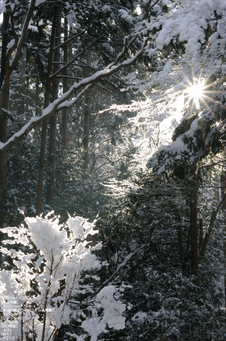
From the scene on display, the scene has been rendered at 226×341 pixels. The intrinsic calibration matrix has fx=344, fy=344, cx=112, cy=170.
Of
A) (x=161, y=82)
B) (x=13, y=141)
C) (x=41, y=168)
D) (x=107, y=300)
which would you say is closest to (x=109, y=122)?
(x=41, y=168)

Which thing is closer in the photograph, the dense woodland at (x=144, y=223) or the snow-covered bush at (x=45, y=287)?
the snow-covered bush at (x=45, y=287)

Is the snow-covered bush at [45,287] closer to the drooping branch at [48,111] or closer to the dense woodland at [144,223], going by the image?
the dense woodland at [144,223]

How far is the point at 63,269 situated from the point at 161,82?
14.4 ft

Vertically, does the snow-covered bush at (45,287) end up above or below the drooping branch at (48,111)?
below

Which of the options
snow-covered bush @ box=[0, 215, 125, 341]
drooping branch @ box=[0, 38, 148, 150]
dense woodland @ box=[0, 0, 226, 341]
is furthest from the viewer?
drooping branch @ box=[0, 38, 148, 150]

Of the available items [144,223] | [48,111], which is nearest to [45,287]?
[144,223]

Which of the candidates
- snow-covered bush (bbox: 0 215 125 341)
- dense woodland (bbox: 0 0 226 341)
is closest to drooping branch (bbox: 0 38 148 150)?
dense woodland (bbox: 0 0 226 341)

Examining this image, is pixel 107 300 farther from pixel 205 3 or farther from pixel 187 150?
pixel 205 3

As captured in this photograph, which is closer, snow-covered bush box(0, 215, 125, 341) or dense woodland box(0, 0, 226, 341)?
snow-covered bush box(0, 215, 125, 341)

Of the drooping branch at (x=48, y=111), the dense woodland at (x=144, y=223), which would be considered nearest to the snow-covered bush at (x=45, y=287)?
the dense woodland at (x=144, y=223)

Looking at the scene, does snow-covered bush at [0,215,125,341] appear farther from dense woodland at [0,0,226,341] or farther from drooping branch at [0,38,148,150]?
drooping branch at [0,38,148,150]

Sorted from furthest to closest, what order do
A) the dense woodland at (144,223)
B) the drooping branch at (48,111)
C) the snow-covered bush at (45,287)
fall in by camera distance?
1. the drooping branch at (48,111)
2. the dense woodland at (144,223)
3. the snow-covered bush at (45,287)

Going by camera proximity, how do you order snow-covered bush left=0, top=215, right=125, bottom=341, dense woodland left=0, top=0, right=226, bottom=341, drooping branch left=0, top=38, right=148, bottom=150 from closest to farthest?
snow-covered bush left=0, top=215, right=125, bottom=341
dense woodland left=0, top=0, right=226, bottom=341
drooping branch left=0, top=38, right=148, bottom=150

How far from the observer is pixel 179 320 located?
598 cm
